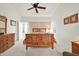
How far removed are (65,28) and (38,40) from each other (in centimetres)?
77

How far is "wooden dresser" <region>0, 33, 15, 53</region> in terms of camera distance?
2947mm

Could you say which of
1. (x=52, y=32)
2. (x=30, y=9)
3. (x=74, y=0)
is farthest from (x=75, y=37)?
(x=30, y=9)

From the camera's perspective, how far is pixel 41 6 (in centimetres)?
290

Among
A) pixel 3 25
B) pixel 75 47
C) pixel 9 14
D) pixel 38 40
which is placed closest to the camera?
pixel 75 47

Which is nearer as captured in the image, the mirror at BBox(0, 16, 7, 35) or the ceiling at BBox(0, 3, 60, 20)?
the ceiling at BBox(0, 3, 60, 20)

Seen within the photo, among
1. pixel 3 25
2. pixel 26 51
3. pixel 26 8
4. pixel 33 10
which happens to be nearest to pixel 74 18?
pixel 33 10

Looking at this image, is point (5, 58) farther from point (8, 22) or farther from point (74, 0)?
point (74, 0)

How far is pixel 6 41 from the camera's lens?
10.4 ft

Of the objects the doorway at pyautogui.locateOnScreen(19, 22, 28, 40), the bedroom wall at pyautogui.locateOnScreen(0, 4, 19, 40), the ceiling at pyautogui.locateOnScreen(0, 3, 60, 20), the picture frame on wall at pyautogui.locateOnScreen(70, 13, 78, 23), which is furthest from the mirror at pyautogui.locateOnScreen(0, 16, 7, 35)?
the picture frame on wall at pyautogui.locateOnScreen(70, 13, 78, 23)

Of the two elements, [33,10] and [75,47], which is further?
[33,10]

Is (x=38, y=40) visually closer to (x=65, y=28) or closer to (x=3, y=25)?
(x=65, y=28)

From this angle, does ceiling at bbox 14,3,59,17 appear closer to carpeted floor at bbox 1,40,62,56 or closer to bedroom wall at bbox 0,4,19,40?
bedroom wall at bbox 0,4,19,40

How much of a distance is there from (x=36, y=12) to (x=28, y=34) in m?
0.60

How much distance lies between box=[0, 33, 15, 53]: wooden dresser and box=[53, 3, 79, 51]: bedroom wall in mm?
1168
